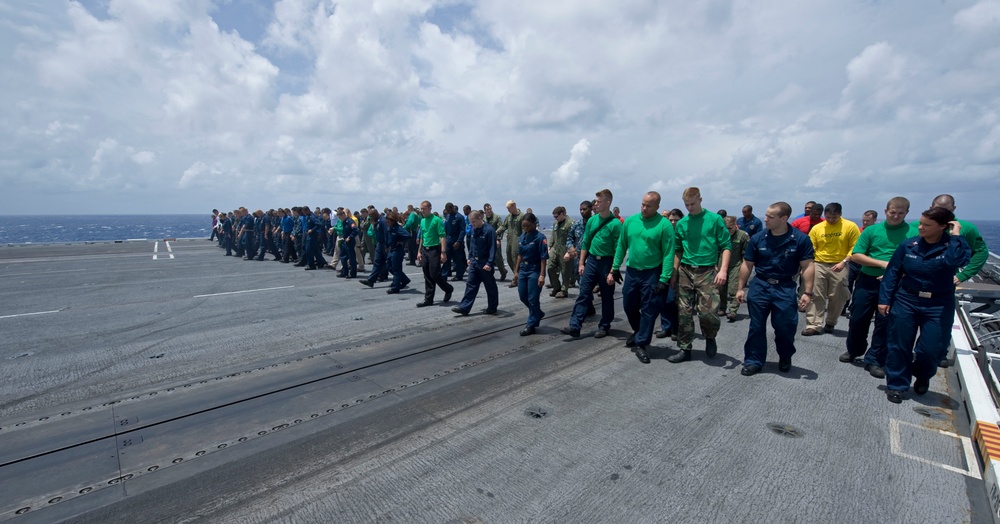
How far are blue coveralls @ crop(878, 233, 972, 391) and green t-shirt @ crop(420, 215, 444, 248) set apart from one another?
663 cm

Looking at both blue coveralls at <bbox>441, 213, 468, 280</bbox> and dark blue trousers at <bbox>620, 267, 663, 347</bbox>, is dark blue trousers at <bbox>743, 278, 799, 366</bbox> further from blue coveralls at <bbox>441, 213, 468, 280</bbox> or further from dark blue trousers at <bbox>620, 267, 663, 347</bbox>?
blue coveralls at <bbox>441, 213, 468, 280</bbox>

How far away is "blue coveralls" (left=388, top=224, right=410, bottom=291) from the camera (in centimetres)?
997

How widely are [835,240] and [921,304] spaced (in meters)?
2.60

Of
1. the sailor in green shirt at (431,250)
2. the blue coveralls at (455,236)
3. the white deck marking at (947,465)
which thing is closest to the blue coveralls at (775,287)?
the white deck marking at (947,465)

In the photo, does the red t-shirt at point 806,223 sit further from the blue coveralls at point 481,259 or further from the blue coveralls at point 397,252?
the blue coveralls at point 397,252

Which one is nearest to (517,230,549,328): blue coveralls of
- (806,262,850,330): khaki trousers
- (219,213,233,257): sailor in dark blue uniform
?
(806,262,850,330): khaki trousers

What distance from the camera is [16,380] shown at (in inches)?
185

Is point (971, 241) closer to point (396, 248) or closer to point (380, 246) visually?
point (396, 248)

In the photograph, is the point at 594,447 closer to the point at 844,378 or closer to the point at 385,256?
the point at 844,378

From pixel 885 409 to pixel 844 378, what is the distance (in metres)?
0.86

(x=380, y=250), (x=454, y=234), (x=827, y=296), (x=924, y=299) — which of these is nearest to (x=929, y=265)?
(x=924, y=299)

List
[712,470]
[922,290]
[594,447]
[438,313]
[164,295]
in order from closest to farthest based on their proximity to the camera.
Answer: [712,470] < [594,447] < [922,290] < [438,313] < [164,295]

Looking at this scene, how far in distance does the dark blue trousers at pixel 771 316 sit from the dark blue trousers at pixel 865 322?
1.02 metres

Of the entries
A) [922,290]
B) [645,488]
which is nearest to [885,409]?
[922,290]
